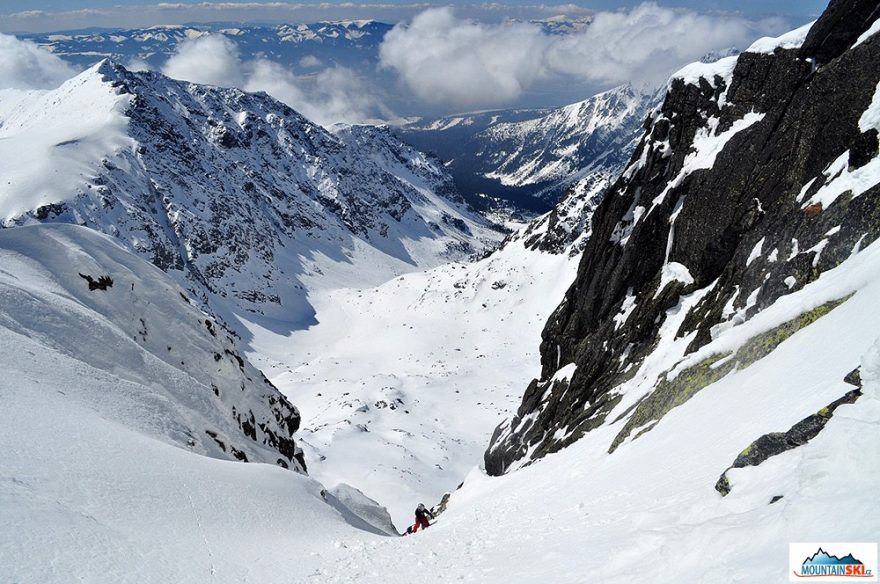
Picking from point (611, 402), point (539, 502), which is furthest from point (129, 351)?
point (611, 402)

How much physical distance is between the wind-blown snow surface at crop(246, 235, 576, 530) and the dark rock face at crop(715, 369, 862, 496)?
43.3 metres

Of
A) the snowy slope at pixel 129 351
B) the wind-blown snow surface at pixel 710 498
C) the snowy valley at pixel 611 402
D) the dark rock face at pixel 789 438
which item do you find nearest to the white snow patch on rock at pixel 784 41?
the snowy valley at pixel 611 402

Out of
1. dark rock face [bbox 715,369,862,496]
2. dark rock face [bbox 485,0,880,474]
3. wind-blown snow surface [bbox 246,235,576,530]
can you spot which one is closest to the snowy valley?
dark rock face [bbox 715,369,862,496]

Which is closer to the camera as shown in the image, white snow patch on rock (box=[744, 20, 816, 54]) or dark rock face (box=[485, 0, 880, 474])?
dark rock face (box=[485, 0, 880, 474])

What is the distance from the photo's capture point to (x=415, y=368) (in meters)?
108

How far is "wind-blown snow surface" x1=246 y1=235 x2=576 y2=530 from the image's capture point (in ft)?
195

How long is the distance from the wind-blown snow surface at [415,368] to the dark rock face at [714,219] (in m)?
20.1

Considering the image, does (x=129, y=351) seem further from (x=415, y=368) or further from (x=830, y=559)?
(x=415, y=368)

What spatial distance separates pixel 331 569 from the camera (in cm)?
1355

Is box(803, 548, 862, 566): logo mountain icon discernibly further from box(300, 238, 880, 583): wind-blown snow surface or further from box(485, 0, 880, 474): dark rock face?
box(485, 0, 880, 474): dark rock face

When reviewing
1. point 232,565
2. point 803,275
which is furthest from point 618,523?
point 803,275
